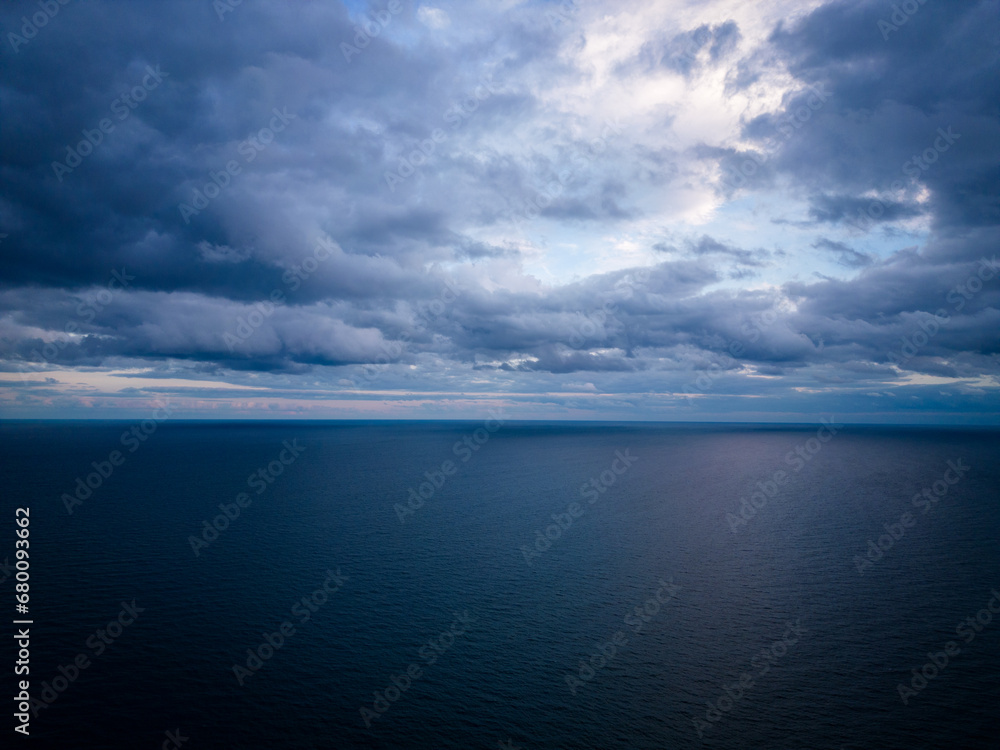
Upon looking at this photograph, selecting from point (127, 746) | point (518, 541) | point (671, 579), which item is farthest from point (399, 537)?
point (127, 746)

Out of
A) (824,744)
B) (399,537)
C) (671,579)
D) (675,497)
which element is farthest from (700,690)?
(675,497)

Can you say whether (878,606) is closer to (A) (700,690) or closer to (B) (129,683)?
(A) (700,690)

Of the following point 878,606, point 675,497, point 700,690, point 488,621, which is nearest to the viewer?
point 700,690

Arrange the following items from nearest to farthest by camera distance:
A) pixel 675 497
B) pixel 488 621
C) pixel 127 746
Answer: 1. pixel 127 746
2. pixel 488 621
3. pixel 675 497

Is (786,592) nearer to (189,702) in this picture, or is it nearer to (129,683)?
(189,702)

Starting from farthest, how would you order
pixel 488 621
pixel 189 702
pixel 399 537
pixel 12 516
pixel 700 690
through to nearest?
pixel 12 516 < pixel 399 537 < pixel 488 621 < pixel 700 690 < pixel 189 702

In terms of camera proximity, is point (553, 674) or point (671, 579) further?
point (671, 579)
